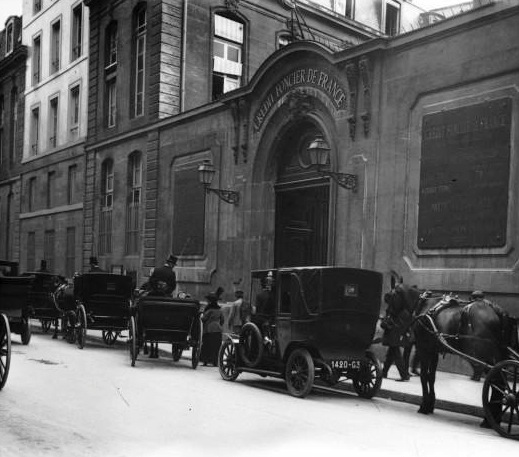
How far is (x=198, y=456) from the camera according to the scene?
18.3ft

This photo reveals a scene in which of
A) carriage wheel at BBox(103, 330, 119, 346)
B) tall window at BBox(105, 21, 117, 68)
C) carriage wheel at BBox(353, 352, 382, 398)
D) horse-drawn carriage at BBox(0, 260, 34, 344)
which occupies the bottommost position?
carriage wheel at BBox(103, 330, 119, 346)

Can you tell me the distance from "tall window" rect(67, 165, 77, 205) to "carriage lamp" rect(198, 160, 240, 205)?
12.3 metres

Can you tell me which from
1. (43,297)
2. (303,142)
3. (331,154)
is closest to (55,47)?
(43,297)

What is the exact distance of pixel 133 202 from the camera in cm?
2445

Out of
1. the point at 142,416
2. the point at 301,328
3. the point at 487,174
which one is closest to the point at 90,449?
the point at 142,416

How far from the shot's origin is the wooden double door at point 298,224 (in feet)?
57.1

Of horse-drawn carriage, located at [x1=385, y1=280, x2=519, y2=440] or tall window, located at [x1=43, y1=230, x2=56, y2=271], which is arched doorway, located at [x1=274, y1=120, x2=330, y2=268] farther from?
tall window, located at [x1=43, y1=230, x2=56, y2=271]

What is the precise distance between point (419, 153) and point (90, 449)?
9.31m

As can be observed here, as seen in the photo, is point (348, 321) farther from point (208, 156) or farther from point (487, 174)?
point (208, 156)

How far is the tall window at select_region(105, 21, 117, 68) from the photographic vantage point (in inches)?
1044

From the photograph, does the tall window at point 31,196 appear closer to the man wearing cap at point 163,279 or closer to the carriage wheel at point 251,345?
the man wearing cap at point 163,279

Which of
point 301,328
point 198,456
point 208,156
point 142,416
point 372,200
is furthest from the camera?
point 208,156

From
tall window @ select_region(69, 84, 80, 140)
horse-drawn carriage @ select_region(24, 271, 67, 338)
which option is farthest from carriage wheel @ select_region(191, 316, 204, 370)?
tall window @ select_region(69, 84, 80, 140)

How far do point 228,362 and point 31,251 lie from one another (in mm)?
25043
